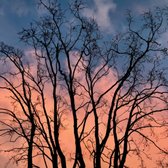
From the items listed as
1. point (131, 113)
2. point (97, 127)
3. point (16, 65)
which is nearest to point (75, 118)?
point (97, 127)

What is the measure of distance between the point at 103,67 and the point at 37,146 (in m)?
6.07

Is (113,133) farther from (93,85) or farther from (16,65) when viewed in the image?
(16,65)

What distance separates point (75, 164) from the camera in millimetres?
29984

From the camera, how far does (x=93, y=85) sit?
31.4m

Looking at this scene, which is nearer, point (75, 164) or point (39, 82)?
point (75, 164)

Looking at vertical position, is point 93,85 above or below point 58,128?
above

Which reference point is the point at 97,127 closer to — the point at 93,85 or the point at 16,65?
the point at 93,85

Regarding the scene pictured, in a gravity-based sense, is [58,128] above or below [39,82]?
below

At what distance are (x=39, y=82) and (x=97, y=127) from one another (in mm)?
4843

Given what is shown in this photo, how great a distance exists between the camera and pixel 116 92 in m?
30.1

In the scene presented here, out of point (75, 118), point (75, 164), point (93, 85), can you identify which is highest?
point (93, 85)

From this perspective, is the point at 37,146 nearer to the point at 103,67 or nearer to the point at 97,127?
the point at 97,127

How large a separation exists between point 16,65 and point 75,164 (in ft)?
23.5

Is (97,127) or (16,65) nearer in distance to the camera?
(97,127)
